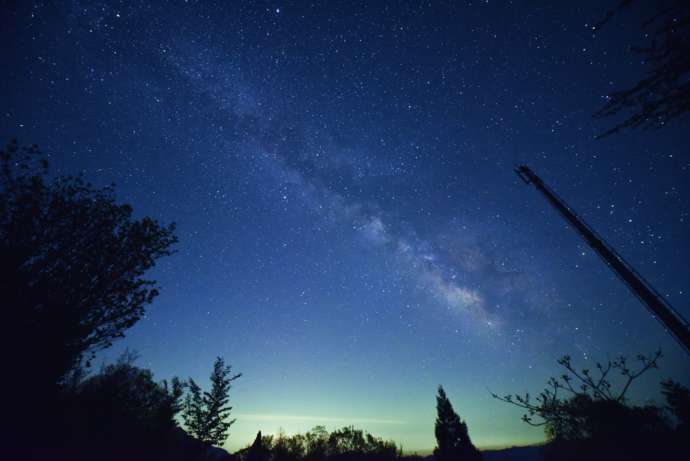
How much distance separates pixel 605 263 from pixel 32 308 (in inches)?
896

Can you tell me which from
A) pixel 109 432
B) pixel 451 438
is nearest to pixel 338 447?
pixel 451 438

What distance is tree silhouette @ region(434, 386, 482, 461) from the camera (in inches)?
1425

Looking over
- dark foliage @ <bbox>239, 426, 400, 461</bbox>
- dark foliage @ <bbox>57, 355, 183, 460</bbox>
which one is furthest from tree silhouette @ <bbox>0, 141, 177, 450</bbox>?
dark foliage @ <bbox>239, 426, 400, 461</bbox>

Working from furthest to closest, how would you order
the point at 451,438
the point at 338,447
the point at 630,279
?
the point at 338,447
the point at 451,438
the point at 630,279

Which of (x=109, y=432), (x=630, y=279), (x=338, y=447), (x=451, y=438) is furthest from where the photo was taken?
(x=338, y=447)

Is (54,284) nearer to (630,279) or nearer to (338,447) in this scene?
(630,279)

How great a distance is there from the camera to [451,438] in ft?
124

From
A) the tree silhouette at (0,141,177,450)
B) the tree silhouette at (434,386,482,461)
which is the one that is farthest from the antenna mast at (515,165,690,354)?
the tree silhouette at (434,386,482,461)

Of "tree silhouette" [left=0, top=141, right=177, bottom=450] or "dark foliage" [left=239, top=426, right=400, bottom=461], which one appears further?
"dark foliage" [left=239, top=426, right=400, bottom=461]

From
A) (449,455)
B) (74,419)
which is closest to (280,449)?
(449,455)

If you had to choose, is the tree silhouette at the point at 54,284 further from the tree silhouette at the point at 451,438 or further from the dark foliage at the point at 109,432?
the tree silhouette at the point at 451,438

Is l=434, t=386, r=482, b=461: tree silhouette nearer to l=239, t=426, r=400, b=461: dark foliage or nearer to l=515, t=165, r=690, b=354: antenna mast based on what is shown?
l=239, t=426, r=400, b=461: dark foliage

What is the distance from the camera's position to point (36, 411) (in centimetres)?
1045

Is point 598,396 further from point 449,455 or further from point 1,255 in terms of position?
point 449,455
